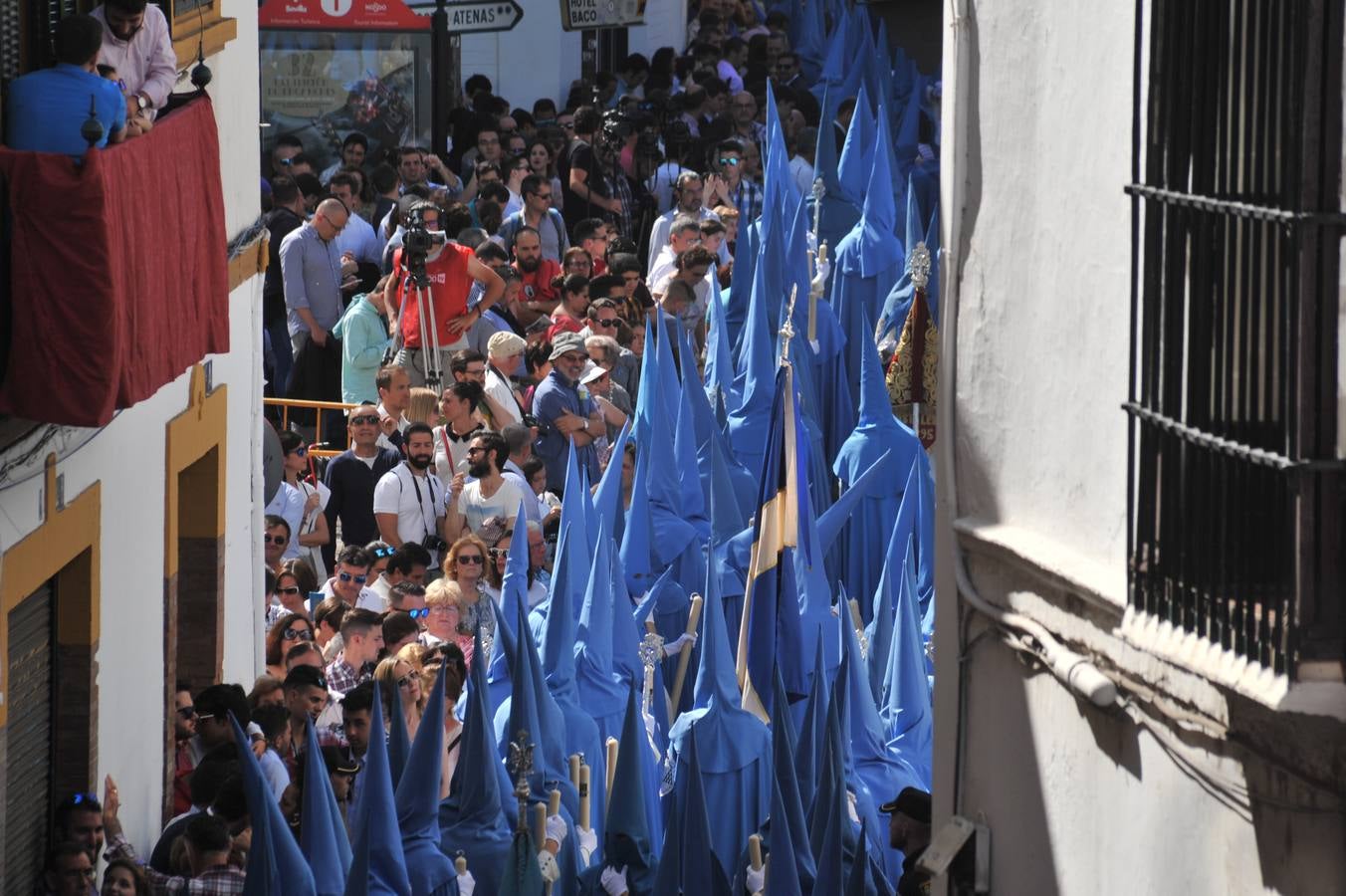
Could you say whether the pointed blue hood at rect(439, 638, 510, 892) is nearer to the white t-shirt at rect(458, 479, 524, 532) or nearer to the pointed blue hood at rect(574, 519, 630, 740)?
the pointed blue hood at rect(574, 519, 630, 740)

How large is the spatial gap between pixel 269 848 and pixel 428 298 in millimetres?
7716

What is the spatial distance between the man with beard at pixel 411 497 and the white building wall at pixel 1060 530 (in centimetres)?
618

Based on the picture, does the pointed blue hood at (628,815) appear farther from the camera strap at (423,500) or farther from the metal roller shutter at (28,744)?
the camera strap at (423,500)

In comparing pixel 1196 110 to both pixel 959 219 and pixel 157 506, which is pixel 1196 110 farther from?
pixel 157 506

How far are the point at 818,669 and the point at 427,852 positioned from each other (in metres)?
2.82

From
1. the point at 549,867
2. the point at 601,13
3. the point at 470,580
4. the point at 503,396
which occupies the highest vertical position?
the point at 601,13

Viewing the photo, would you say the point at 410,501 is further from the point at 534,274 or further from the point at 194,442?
the point at 534,274

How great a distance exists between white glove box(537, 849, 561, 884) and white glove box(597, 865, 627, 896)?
28cm

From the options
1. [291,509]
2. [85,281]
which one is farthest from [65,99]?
[291,509]

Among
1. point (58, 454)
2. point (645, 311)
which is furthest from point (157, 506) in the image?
point (645, 311)

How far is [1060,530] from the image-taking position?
6.96 m

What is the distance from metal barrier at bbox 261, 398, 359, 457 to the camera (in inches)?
629

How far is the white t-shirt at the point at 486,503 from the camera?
45.2 feet

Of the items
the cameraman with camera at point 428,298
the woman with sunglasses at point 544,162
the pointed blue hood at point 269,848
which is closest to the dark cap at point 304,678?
the pointed blue hood at point 269,848
